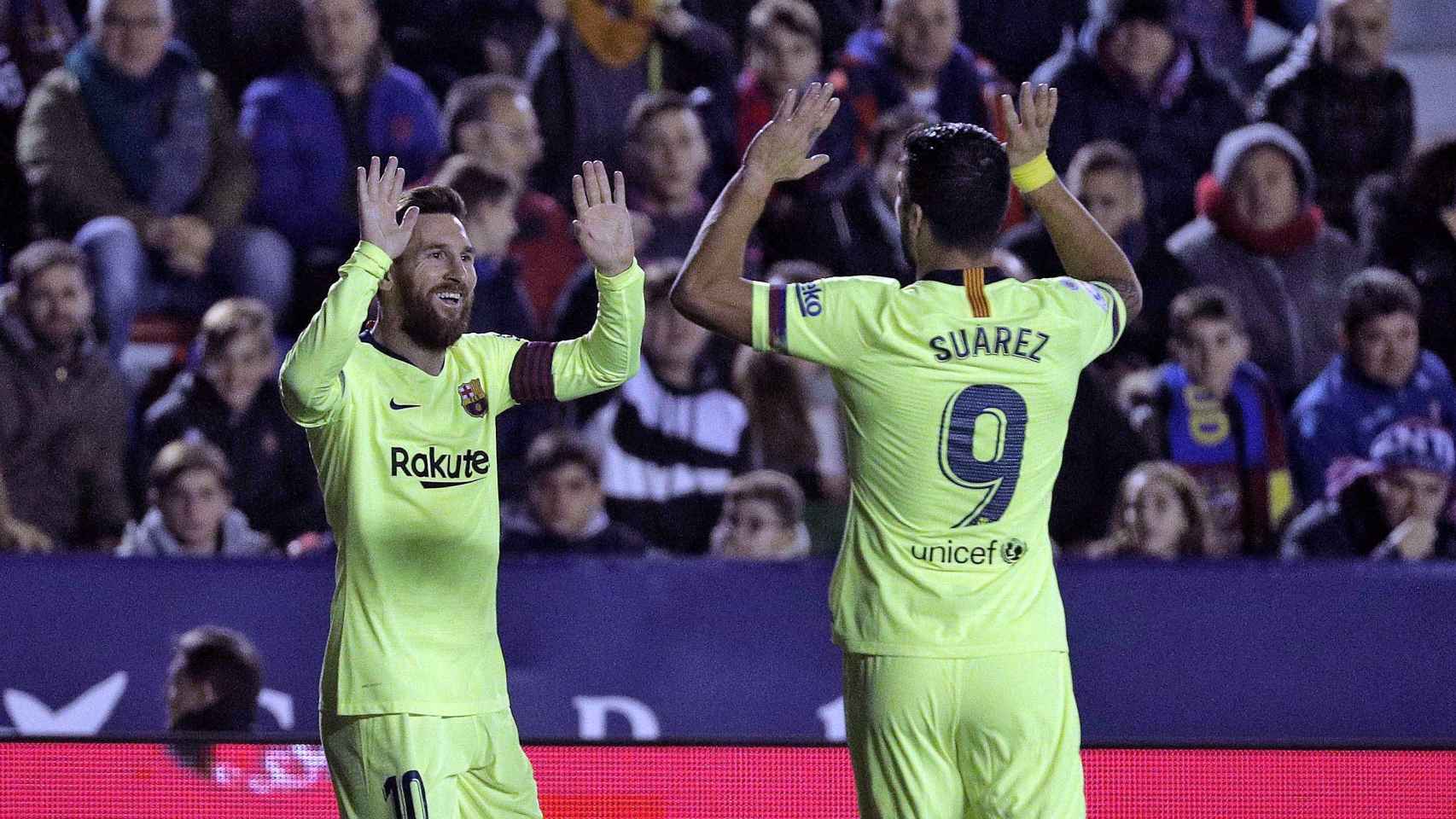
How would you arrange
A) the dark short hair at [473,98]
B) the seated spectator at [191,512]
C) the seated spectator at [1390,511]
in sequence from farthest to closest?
1. the dark short hair at [473,98]
2. the seated spectator at [1390,511]
3. the seated spectator at [191,512]

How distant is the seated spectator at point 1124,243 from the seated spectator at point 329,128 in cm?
254

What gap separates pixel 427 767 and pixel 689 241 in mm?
4125

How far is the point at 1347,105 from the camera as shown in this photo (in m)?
7.88

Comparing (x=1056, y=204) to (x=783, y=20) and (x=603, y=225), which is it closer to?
(x=603, y=225)

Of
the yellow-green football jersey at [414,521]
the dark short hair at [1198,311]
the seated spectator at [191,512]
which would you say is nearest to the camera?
the yellow-green football jersey at [414,521]

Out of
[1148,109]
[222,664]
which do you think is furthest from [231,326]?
[1148,109]

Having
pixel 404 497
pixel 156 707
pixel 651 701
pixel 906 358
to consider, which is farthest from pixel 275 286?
pixel 906 358

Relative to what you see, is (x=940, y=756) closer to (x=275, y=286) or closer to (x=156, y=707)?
(x=156, y=707)

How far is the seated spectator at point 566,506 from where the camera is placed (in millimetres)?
6898

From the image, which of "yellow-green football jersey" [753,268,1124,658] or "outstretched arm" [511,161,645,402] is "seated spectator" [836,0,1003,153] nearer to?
"outstretched arm" [511,161,645,402]

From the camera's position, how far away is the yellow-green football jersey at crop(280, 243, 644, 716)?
3781 millimetres

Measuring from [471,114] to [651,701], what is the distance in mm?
2632

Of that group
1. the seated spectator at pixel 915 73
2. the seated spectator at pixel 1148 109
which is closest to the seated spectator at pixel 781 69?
the seated spectator at pixel 915 73

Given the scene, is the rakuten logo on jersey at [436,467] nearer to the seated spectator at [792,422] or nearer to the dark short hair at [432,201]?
the dark short hair at [432,201]
